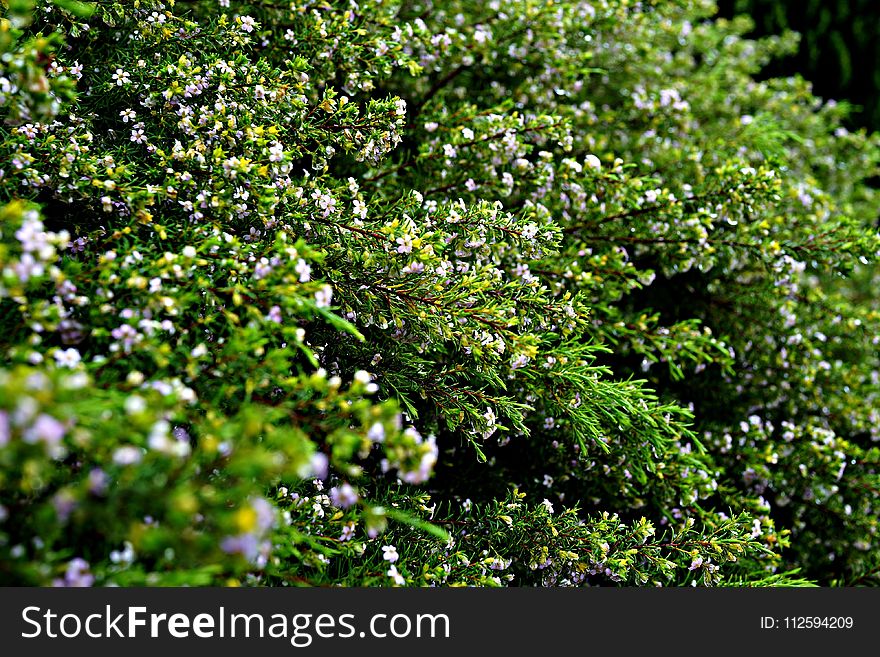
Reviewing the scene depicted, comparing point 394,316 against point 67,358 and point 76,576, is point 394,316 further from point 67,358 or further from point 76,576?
point 76,576

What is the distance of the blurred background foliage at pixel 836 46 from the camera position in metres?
5.88

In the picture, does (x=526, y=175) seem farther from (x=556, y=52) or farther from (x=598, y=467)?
(x=598, y=467)

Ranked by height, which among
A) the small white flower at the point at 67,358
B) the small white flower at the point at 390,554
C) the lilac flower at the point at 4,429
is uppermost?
the small white flower at the point at 67,358

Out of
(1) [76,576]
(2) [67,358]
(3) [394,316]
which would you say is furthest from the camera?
(3) [394,316]

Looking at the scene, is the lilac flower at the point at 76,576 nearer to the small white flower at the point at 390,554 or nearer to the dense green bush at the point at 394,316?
the dense green bush at the point at 394,316

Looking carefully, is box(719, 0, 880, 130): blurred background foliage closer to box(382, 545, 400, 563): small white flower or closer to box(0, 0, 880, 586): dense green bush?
box(0, 0, 880, 586): dense green bush

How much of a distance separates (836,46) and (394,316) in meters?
6.04

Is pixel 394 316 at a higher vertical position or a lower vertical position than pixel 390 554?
higher

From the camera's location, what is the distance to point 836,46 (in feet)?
19.3

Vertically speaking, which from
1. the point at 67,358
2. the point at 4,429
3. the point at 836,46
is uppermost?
the point at 836,46

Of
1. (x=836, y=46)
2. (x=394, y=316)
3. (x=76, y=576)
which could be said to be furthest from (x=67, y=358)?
(x=836, y=46)

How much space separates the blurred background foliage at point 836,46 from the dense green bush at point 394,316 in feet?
11.0

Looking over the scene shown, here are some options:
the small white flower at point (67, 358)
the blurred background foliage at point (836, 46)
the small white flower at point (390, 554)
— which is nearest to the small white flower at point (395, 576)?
the small white flower at point (390, 554)

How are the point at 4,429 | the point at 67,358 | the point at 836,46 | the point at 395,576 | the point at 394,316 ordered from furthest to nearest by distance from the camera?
the point at 836,46
the point at 394,316
the point at 395,576
the point at 67,358
the point at 4,429
